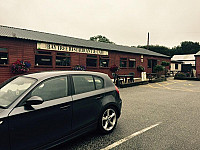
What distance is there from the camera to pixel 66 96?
9.59 feet

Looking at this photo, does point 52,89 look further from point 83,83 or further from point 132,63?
point 132,63

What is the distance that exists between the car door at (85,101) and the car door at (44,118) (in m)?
0.16

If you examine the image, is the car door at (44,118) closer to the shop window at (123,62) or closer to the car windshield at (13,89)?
the car windshield at (13,89)

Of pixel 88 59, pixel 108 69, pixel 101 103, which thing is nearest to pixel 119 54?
pixel 108 69

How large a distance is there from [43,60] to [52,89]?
37.1 feet


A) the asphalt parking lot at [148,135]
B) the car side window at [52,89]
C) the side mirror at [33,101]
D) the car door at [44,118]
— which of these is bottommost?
the asphalt parking lot at [148,135]

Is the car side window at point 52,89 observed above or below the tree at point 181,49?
below

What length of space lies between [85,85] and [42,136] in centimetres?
135

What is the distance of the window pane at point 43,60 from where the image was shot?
42.4 feet

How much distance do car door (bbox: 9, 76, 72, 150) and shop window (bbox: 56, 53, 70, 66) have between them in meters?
11.6

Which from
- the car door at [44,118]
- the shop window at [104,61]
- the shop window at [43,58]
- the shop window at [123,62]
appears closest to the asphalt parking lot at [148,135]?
the car door at [44,118]

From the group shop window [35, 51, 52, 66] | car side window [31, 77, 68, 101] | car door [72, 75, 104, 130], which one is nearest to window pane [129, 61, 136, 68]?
shop window [35, 51, 52, 66]

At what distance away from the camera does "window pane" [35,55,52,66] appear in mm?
12936

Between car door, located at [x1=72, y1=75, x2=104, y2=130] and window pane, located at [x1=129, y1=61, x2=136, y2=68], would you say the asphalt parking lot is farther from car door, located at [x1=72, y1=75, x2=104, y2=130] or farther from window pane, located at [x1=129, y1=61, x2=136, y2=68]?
window pane, located at [x1=129, y1=61, x2=136, y2=68]
